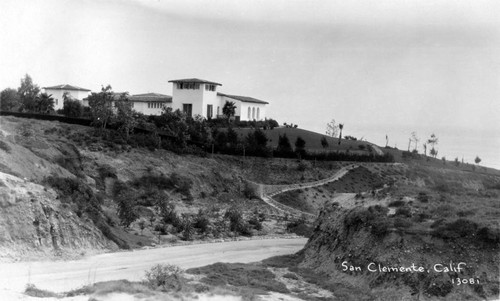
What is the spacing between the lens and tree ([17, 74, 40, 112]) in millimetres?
79000

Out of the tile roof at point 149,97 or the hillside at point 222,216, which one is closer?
the hillside at point 222,216

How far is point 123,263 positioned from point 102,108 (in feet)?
118

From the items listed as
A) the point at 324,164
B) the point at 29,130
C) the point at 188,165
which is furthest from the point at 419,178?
the point at 29,130

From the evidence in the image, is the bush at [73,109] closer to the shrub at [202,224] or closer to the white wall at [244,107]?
the white wall at [244,107]

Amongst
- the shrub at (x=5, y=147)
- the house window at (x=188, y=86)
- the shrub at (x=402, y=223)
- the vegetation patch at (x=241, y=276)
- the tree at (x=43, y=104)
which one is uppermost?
the house window at (x=188, y=86)

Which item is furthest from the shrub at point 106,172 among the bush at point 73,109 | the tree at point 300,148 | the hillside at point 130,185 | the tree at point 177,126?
the tree at point 300,148

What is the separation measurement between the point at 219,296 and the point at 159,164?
40.4m

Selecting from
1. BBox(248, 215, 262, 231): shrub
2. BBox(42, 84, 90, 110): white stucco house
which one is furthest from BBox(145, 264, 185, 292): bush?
BBox(42, 84, 90, 110): white stucco house

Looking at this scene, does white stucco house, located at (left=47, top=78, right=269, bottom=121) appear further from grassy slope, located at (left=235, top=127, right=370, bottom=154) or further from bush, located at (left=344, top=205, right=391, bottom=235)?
bush, located at (left=344, top=205, right=391, bottom=235)

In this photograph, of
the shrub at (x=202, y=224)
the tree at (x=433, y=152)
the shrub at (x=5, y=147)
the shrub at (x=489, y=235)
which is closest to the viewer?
the shrub at (x=489, y=235)

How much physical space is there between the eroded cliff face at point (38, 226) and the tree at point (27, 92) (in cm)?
4398

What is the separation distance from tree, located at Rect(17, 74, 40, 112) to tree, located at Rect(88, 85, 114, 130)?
1434 cm

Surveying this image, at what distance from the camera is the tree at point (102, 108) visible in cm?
6794

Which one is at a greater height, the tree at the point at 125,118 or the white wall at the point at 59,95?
the white wall at the point at 59,95
